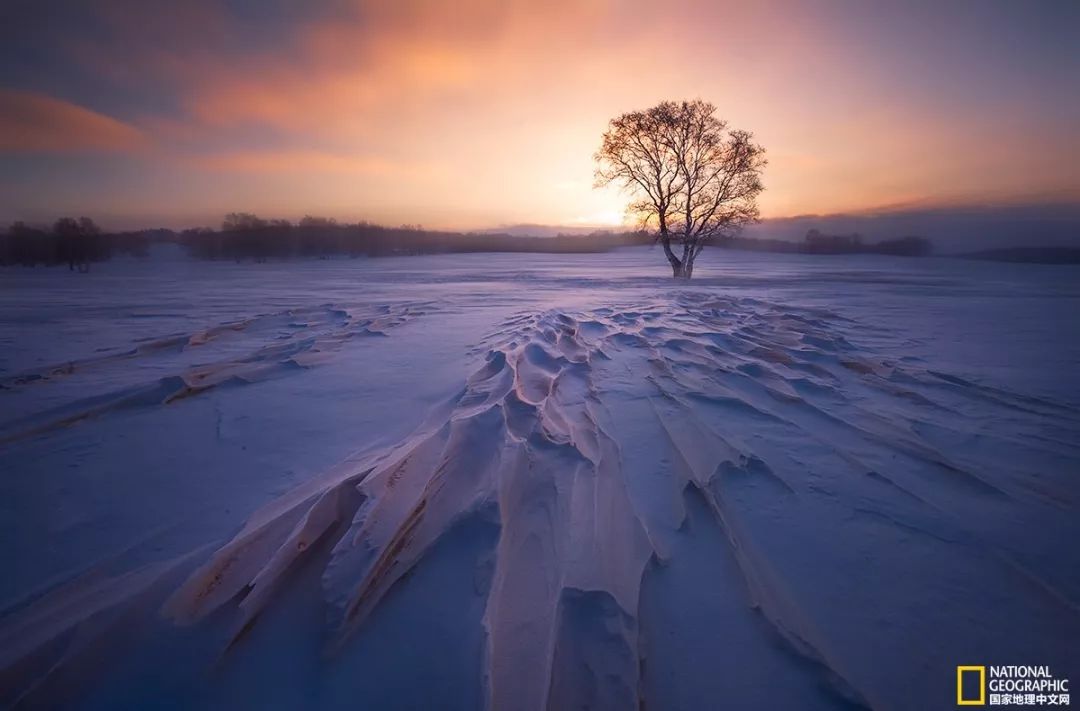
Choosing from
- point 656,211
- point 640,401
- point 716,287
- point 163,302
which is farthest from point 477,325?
point 656,211

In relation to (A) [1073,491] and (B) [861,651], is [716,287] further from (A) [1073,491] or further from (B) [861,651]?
(B) [861,651]

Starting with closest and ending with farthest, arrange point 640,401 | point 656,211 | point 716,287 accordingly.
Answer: point 640,401 < point 716,287 < point 656,211

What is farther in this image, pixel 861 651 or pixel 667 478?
pixel 667 478

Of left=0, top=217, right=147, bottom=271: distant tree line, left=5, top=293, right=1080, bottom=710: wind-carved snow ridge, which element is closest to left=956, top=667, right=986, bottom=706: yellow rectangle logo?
left=5, top=293, right=1080, bottom=710: wind-carved snow ridge

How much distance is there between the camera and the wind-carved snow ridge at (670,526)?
1.49m

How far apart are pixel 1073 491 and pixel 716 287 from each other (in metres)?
11.3

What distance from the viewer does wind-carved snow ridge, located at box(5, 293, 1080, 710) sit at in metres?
1.49

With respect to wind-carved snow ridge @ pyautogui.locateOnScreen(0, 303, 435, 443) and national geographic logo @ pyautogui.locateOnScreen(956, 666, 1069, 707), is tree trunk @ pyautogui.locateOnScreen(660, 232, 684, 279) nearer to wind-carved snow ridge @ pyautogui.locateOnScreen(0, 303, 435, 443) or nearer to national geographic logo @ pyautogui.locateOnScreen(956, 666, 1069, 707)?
wind-carved snow ridge @ pyautogui.locateOnScreen(0, 303, 435, 443)

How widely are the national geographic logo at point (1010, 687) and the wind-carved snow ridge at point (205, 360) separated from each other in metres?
5.01

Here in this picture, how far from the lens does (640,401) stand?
3576 millimetres

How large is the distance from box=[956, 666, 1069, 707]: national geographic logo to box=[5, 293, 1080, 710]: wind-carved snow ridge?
15 centimetres

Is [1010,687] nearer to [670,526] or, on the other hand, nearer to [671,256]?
[670,526]

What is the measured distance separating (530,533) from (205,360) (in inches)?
180

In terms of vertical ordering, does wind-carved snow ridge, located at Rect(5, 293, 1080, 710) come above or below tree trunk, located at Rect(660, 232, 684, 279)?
below
